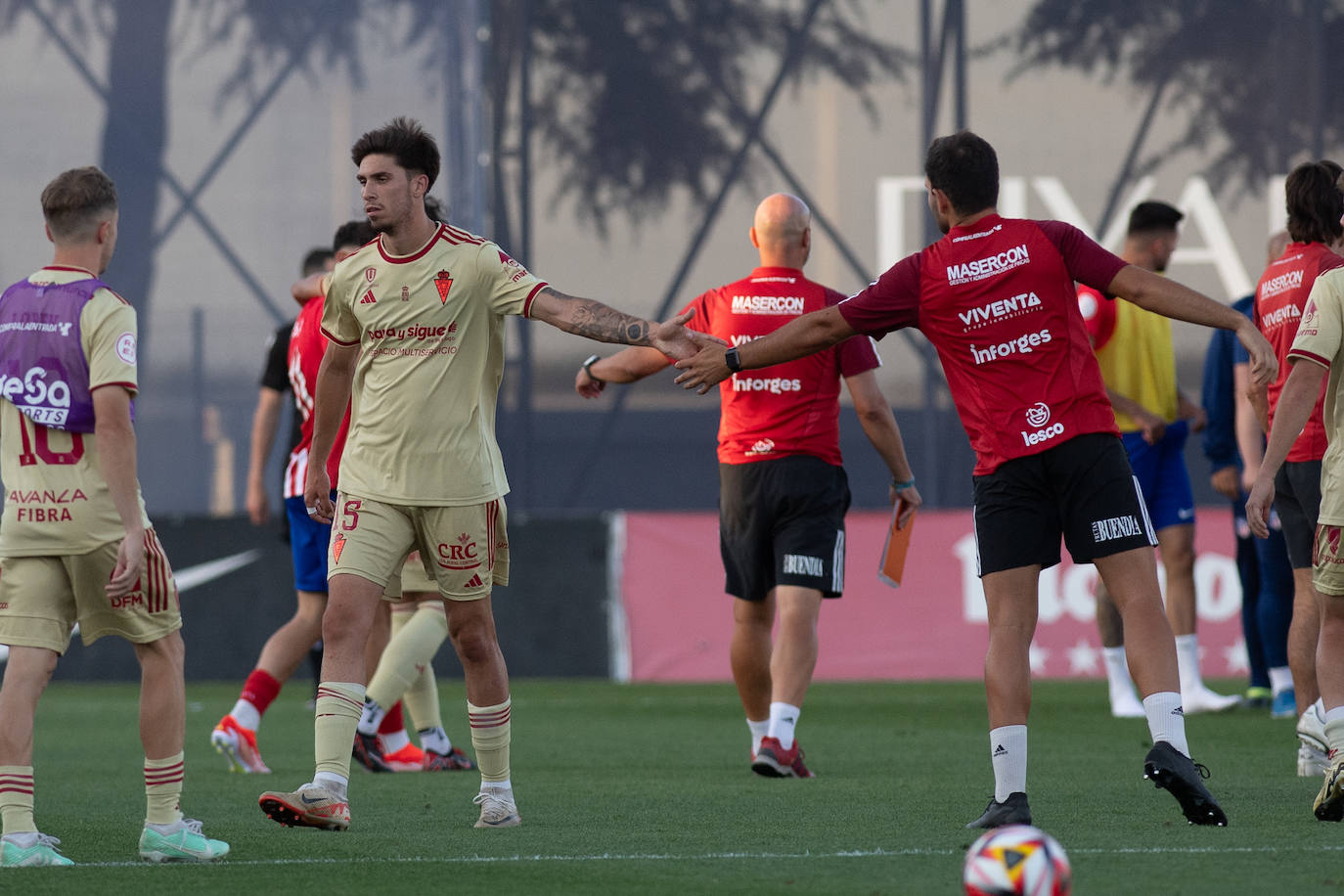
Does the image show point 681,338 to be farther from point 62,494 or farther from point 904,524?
point 904,524

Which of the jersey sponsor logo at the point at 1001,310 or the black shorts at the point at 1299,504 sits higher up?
the jersey sponsor logo at the point at 1001,310

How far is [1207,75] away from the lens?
55.5 ft

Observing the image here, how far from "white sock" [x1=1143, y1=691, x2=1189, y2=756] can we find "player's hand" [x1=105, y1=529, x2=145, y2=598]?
281cm

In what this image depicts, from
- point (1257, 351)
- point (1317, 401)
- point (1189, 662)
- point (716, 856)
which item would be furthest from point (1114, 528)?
point (1189, 662)

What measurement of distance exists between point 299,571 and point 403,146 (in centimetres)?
297

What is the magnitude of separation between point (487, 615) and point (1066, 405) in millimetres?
1826

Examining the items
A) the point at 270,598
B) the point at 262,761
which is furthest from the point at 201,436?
the point at 262,761

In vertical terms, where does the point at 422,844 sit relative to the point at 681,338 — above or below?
below

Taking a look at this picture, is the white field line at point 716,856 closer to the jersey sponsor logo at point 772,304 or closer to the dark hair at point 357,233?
the jersey sponsor logo at point 772,304

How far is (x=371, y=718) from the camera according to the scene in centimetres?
794


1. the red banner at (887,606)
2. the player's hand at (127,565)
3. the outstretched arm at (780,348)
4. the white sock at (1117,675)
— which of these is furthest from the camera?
the red banner at (887,606)

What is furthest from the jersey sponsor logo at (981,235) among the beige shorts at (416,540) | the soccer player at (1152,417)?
the soccer player at (1152,417)

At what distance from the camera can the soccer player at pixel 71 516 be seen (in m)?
5.14

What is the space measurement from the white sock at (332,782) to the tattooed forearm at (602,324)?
4.70 ft
